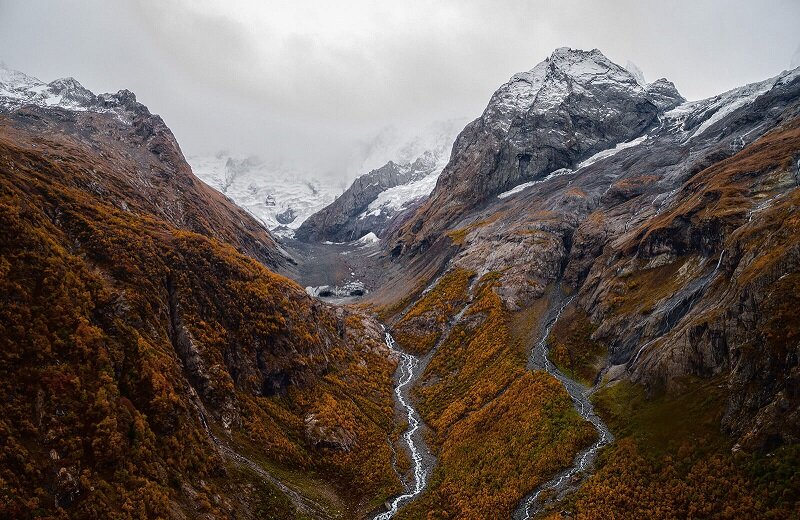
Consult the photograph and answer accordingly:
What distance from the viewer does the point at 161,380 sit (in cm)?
3700

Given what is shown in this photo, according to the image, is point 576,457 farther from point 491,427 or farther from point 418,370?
point 418,370

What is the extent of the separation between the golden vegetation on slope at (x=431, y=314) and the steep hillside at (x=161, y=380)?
514 inches

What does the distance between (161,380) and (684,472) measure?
4395 centimetres

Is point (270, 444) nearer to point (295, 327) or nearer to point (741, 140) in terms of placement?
point (295, 327)

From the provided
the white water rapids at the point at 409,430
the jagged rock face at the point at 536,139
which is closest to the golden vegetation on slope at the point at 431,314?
the white water rapids at the point at 409,430

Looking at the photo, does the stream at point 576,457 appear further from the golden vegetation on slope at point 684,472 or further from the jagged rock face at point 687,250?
the jagged rock face at point 687,250

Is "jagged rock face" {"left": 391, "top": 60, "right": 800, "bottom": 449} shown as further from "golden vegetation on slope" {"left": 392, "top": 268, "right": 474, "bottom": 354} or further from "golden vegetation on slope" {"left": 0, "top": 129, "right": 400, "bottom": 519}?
"golden vegetation on slope" {"left": 0, "top": 129, "right": 400, "bottom": 519}

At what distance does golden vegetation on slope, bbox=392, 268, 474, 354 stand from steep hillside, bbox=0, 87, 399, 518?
13.1 m

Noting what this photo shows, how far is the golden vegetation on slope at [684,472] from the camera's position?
30.8 meters

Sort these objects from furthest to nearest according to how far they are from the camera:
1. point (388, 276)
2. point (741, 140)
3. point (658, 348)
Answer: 1. point (388, 276)
2. point (741, 140)
3. point (658, 348)

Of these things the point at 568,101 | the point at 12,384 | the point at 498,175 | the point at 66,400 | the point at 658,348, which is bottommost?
the point at 658,348

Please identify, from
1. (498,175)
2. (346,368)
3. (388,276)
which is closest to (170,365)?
(346,368)

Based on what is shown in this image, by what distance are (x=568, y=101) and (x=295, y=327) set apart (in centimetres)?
17367

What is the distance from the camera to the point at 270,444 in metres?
46.9
